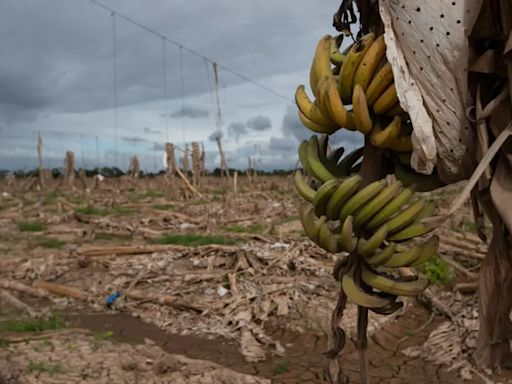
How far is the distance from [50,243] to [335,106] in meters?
8.98

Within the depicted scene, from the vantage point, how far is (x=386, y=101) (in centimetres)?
112

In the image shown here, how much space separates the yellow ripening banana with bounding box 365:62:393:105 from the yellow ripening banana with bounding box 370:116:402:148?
70 millimetres

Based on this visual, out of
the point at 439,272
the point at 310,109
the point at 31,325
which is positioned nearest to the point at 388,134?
the point at 310,109

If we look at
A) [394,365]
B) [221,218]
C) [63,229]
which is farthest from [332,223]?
[63,229]

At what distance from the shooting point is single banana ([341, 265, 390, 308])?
111 cm

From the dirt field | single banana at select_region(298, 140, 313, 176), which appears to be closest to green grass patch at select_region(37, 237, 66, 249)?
the dirt field

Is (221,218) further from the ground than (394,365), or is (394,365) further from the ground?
(221,218)

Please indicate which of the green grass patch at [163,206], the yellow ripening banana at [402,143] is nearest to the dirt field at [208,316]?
the yellow ripening banana at [402,143]

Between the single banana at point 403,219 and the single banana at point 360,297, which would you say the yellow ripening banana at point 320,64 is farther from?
the single banana at point 360,297

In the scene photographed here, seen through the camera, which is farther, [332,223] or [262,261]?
[262,261]

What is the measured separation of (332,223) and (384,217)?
0.12 metres

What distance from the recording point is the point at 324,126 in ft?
4.15

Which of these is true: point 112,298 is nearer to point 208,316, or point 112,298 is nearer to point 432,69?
point 208,316

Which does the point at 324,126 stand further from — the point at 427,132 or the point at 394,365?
the point at 394,365
